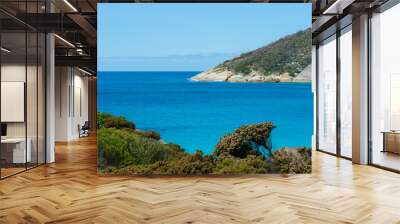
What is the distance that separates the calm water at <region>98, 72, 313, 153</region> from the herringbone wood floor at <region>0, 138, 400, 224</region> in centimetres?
72

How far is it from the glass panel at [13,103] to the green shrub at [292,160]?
13.5 ft

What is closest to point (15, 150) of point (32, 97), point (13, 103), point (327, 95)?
point (13, 103)

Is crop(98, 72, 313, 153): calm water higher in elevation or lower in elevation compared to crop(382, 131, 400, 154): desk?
higher

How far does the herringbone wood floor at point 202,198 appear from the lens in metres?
4.59

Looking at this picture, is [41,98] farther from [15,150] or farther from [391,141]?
[391,141]

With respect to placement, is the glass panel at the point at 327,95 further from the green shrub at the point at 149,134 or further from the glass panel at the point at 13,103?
the glass panel at the point at 13,103

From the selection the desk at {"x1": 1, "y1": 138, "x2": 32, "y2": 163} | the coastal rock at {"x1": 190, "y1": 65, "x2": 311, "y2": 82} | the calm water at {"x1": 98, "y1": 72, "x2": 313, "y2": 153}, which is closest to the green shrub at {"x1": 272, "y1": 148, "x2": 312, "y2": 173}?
the calm water at {"x1": 98, "y1": 72, "x2": 313, "y2": 153}

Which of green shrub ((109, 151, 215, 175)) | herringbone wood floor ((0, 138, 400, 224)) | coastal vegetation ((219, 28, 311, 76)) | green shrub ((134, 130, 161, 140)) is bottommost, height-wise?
herringbone wood floor ((0, 138, 400, 224))

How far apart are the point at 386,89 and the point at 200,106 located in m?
3.30

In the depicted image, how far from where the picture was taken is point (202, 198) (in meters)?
5.58

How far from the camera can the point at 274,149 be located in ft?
24.5

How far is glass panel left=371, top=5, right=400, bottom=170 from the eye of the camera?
7.84 metres

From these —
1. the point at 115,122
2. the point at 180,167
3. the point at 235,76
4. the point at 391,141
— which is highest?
the point at 235,76

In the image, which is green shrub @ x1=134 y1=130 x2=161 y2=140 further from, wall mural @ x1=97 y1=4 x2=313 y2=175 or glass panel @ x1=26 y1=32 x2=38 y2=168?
glass panel @ x1=26 y1=32 x2=38 y2=168
